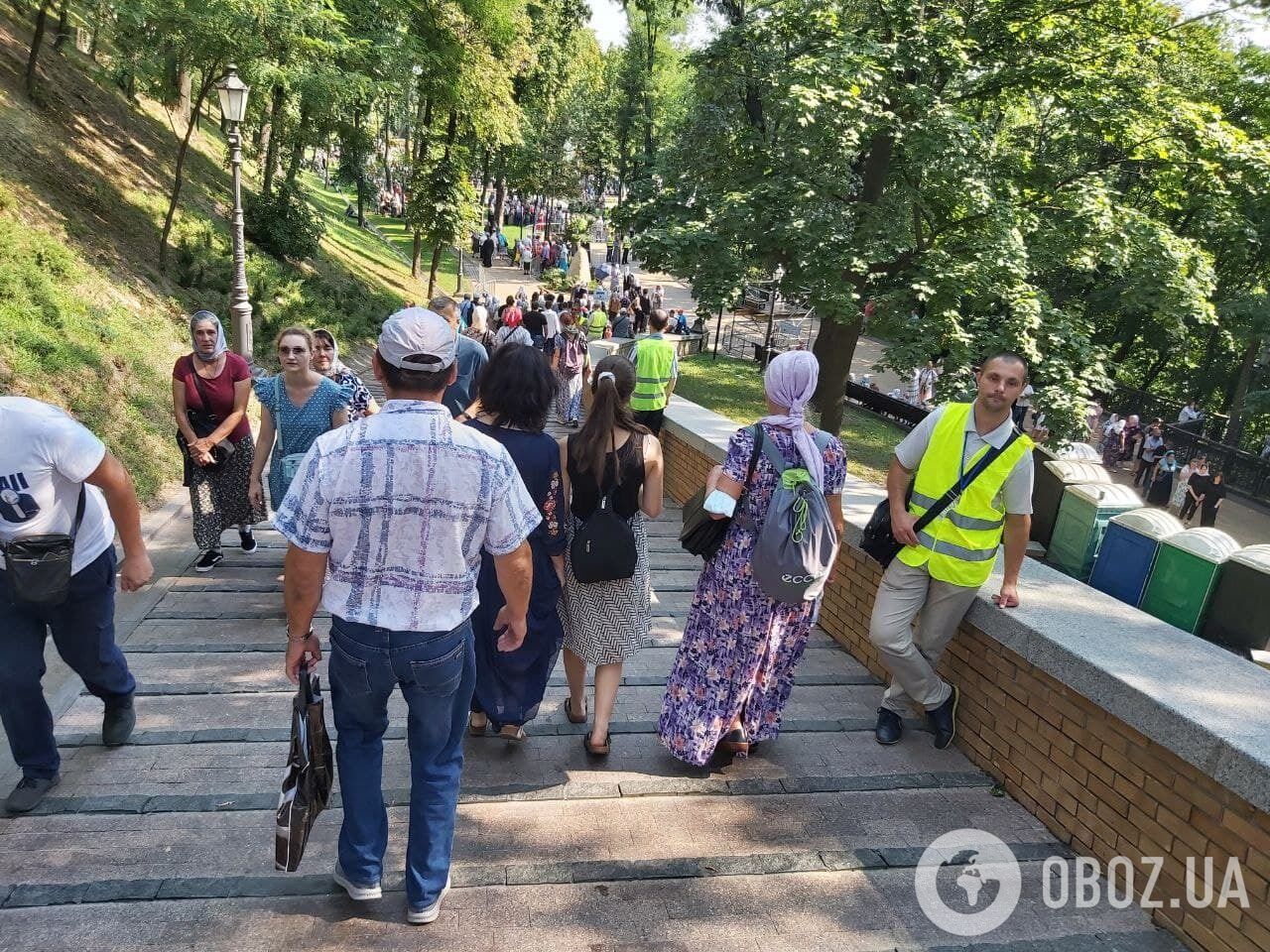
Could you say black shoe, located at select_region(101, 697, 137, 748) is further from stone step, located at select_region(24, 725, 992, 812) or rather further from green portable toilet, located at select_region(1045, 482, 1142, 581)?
green portable toilet, located at select_region(1045, 482, 1142, 581)

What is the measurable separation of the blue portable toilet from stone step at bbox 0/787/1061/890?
147 cm

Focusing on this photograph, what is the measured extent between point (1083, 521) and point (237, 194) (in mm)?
11080

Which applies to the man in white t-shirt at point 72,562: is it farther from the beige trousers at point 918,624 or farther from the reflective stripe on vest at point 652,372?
the reflective stripe on vest at point 652,372

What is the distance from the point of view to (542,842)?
3.21 m

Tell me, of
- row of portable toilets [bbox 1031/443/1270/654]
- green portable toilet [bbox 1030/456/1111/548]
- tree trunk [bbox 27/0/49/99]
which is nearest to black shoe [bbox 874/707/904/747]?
row of portable toilets [bbox 1031/443/1270/654]

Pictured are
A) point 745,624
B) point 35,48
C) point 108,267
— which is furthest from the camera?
point 35,48

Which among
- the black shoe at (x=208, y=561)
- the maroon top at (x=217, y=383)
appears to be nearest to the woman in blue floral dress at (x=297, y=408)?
the maroon top at (x=217, y=383)

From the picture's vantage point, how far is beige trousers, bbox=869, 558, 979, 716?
12.8 ft

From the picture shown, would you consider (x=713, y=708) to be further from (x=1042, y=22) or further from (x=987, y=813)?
(x=1042, y=22)

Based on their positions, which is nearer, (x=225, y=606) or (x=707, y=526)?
(x=707, y=526)

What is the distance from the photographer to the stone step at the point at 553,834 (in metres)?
2.97

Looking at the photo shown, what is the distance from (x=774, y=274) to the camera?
1175 cm

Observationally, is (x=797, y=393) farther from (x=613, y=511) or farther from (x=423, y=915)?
(x=423, y=915)

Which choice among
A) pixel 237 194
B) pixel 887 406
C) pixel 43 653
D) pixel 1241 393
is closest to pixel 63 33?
pixel 237 194
